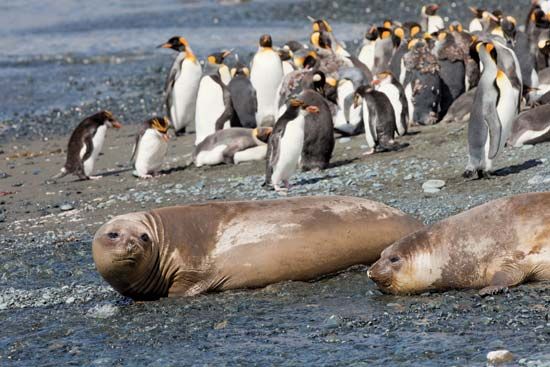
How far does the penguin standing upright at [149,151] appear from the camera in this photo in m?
12.8

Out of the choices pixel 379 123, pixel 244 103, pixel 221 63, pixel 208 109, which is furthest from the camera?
pixel 221 63

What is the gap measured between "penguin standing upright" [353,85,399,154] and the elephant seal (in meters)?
5.78

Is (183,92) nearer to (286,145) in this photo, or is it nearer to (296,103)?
(296,103)

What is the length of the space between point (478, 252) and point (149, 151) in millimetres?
6914

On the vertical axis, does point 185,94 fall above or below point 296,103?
below

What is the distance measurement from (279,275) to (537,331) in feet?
6.79

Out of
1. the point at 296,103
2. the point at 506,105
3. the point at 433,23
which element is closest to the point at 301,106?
the point at 296,103

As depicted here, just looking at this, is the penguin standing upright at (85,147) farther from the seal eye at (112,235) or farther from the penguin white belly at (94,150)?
the seal eye at (112,235)

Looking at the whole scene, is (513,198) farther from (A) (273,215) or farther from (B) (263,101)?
(B) (263,101)

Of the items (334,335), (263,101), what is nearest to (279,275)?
(334,335)

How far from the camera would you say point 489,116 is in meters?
10.5

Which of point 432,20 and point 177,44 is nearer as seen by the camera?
point 177,44

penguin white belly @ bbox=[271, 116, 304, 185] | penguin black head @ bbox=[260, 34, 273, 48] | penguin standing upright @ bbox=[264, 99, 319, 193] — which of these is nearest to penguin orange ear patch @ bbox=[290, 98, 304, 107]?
penguin standing upright @ bbox=[264, 99, 319, 193]

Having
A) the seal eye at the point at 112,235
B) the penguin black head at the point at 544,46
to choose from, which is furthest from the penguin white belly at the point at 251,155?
the seal eye at the point at 112,235
